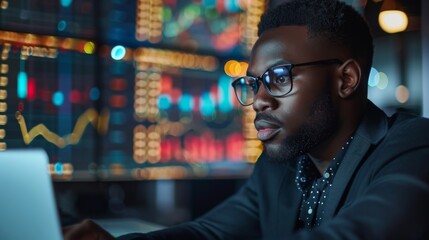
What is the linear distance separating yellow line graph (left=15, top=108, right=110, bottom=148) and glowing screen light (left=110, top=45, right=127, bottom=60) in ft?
Answer: 0.74

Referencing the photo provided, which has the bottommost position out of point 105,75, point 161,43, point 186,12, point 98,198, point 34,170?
point 98,198

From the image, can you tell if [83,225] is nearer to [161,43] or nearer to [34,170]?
[34,170]

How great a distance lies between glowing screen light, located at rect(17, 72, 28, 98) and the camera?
6.38ft

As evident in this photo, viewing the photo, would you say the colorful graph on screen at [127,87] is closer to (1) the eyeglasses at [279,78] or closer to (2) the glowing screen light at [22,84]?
(2) the glowing screen light at [22,84]

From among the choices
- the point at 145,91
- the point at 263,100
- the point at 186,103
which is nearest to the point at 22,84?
the point at 145,91

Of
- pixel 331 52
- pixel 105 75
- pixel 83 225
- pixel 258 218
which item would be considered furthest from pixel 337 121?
pixel 105 75

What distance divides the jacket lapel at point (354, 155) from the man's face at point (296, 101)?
0.07 meters

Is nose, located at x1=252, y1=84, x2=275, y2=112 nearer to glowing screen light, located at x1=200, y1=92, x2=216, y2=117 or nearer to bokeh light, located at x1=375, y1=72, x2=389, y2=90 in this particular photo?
glowing screen light, located at x1=200, y1=92, x2=216, y2=117

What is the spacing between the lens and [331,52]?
3.94ft

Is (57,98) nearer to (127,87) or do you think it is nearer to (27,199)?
(127,87)

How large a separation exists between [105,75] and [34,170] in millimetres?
1616

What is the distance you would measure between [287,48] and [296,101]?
0.12m

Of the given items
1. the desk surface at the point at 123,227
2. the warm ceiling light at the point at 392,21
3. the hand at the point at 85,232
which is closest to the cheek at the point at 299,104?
the hand at the point at 85,232

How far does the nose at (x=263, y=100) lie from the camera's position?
118cm
